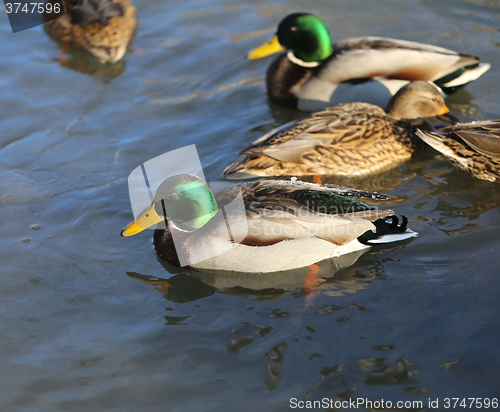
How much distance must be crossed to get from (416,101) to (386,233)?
2.19 metres

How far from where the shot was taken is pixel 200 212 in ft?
15.2

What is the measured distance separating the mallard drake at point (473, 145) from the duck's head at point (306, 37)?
209 cm

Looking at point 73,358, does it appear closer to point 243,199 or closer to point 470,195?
point 243,199

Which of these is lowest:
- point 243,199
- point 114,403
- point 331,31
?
point 114,403

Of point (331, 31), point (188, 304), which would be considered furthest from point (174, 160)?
point (331, 31)

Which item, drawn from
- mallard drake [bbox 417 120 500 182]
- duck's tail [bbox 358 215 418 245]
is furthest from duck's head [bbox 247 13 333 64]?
duck's tail [bbox 358 215 418 245]

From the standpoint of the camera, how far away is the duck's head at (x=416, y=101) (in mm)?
6164

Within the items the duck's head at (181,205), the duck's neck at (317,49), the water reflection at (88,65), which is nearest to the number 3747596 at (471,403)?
the duck's head at (181,205)

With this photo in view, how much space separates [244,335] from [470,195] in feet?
9.62

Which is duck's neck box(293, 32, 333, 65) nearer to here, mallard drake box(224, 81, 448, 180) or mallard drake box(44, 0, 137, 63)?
mallard drake box(224, 81, 448, 180)

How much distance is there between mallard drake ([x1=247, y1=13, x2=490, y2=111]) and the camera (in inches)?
264

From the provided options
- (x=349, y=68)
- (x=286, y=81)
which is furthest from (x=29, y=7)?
(x=349, y=68)

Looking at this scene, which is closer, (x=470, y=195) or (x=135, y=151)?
(x=470, y=195)

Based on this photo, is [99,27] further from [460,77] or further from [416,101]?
[460,77]
